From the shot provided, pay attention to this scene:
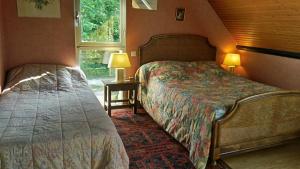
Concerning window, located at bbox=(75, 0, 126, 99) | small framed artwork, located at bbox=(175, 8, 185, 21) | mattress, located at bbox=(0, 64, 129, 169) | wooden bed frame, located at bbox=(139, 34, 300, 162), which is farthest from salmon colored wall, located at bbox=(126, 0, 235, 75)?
wooden bed frame, located at bbox=(139, 34, 300, 162)

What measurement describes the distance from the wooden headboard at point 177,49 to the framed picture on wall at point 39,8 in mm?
1386

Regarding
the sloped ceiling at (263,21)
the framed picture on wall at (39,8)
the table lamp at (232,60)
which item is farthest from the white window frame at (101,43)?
the table lamp at (232,60)

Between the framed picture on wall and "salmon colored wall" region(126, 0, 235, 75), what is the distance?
3.53ft

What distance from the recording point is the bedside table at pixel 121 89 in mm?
3703

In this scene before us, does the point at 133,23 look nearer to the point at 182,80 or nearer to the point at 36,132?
the point at 182,80

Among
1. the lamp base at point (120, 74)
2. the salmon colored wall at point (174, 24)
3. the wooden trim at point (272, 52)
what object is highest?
the salmon colored wall at point (174, 24)

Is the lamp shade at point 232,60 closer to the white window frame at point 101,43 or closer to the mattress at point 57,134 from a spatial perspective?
the white window frame at point 101,43

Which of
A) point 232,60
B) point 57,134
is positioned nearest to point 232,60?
point 232,60

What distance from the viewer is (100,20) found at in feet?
13.0

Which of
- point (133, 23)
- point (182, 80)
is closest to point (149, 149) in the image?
point (182, 80)

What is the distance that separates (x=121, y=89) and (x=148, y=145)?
112 cm

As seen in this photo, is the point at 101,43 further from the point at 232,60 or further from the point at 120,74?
the point at 232,60

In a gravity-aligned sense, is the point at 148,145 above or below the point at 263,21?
below

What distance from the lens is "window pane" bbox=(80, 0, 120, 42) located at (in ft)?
12.6
